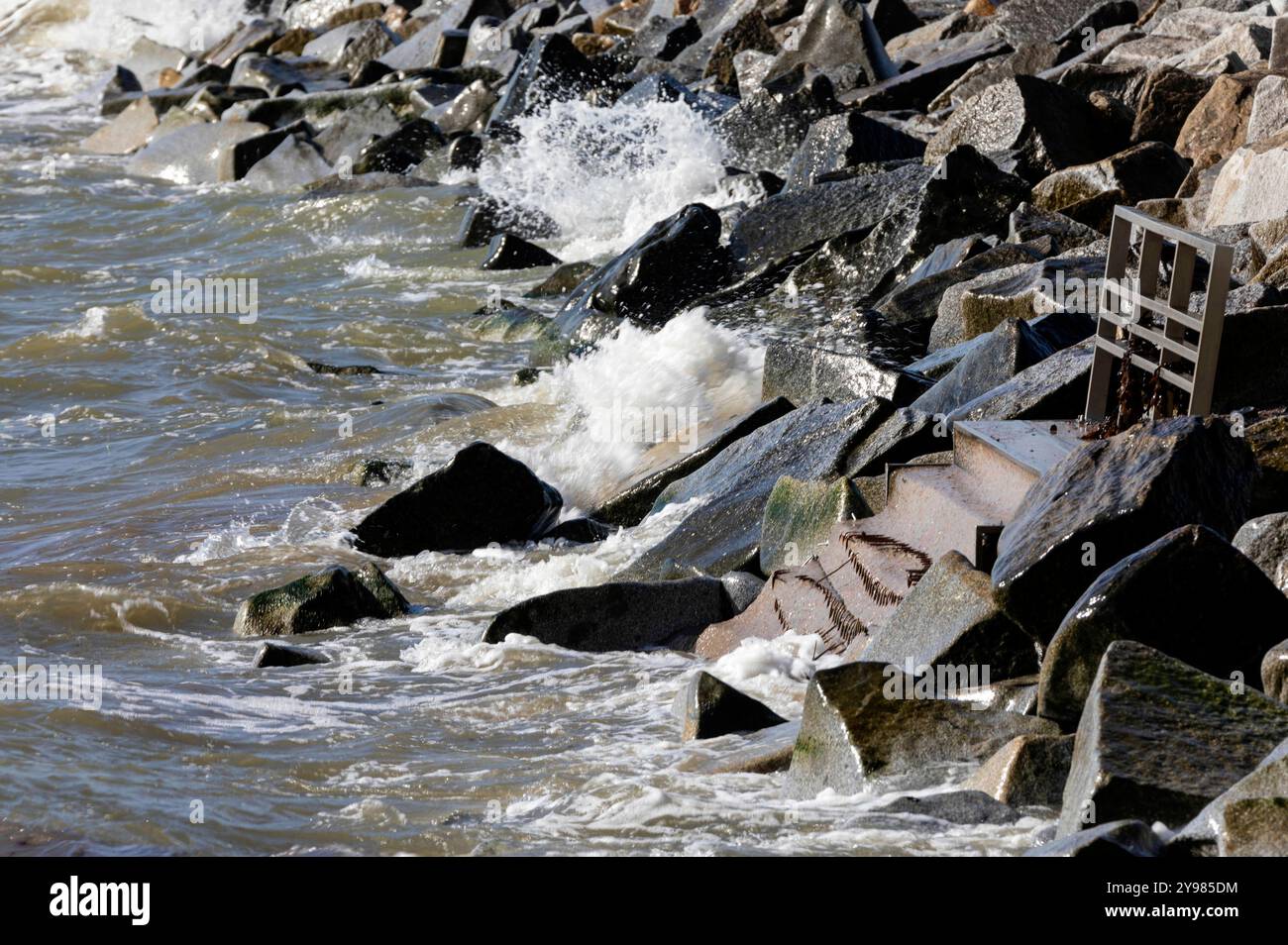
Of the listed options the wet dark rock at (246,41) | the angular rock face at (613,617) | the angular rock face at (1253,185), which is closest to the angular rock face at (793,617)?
the angular rock face at (613,617)

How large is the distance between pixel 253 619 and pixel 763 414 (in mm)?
2604

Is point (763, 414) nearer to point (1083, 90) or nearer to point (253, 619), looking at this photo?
point (253, 619)

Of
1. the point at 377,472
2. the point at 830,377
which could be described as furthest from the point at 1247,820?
the point at 377,472

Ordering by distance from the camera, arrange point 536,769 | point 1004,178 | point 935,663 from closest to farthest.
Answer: point 935,663
point 536,769
point 1004,178

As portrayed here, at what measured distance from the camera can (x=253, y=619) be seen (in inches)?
262

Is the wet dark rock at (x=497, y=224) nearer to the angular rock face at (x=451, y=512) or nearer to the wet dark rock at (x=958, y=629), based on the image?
the angular rock face at (x=451, y=512)

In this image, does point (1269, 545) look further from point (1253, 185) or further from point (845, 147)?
point (845, 147)

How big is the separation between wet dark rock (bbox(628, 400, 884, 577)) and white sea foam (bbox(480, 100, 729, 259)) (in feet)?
21.1

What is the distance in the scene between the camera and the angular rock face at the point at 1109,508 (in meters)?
4.49

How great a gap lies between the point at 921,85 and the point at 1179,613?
1156 cm

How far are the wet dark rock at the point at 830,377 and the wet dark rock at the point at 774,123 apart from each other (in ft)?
20.0

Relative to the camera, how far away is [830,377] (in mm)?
7734

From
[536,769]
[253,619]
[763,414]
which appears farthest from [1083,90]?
[536,769]

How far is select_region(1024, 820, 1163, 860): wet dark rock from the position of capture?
3297 mm
